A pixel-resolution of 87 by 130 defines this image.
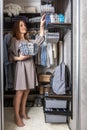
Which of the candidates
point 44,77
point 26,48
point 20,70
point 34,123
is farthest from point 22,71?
point 44,77

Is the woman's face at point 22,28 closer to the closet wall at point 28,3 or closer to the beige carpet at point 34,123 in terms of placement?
the closet wall at point 28,3

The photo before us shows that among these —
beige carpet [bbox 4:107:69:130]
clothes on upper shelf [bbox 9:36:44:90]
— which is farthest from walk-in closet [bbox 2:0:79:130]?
clothes on upper shelf [bbox 9:36:44:90]

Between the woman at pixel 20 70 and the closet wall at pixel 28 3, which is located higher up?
the closet wall at pixel 28 3

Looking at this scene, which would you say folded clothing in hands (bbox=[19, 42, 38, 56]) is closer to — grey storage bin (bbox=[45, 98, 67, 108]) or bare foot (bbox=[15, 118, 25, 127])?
grey storage bin (bbox=[45, 98, 67, 108])

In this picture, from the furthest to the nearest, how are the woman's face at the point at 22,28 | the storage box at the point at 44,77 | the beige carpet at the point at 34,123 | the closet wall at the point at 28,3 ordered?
1. the closet wall at the point at 28,3
2. the storage box at the point at 44,77
3. the woman's face at the point at 22,28
4. the beige carpet at the point at 34,123

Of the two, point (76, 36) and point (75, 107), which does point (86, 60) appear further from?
point (75, 107)

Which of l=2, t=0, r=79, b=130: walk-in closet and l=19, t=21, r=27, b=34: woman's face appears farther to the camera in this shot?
l=19, t=21, r=27, b=34: woman's face

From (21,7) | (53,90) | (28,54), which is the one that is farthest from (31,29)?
(53,90)

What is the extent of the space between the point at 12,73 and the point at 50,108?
71cm

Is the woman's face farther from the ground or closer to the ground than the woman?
farther from the ground

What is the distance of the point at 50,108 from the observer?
2.64m

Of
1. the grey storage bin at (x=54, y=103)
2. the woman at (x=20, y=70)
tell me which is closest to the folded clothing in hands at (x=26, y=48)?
the woman at (x=20, y=70)

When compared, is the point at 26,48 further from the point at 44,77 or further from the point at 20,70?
the point at 44,77

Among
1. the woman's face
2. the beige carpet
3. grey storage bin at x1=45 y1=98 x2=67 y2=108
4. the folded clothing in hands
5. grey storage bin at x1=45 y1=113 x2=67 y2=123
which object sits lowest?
the beige carpet
